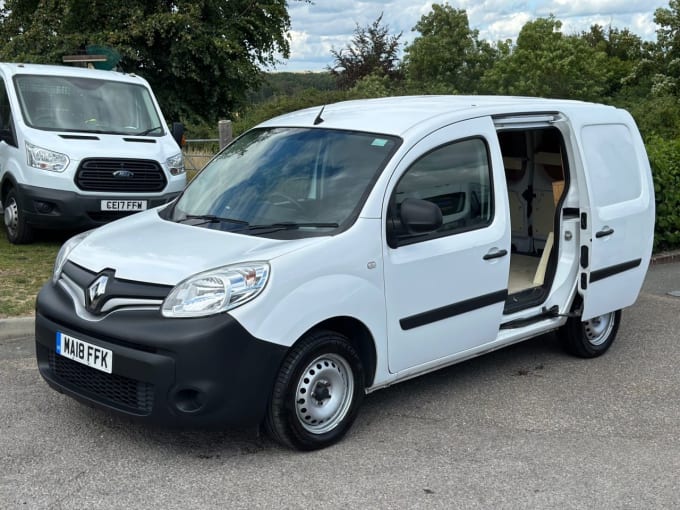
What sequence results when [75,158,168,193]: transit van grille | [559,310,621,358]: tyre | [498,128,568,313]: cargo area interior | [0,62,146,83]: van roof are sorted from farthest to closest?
1. [0,62,146,83]: van roof
2. [75,158,168,193]: transit van grille
3. [498,128,568,313]: cargo area interior
4. [559,310,621,358]: tyre

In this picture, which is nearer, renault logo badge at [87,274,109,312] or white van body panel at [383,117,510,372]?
renault logo badge at [87,274,109,312]

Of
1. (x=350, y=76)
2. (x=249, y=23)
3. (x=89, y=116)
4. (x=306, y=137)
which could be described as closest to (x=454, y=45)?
(x=350, y=76)

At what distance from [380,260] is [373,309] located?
26cm

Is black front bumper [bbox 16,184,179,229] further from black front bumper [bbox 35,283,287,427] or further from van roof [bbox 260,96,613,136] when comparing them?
black front bumper [bbox 35,283,287,427]

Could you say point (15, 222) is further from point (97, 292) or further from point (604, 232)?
point (604, 232)

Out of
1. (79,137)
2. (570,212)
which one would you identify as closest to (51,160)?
(79,137)

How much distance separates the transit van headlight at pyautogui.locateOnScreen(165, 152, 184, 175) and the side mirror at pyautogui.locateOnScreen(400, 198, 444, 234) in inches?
225

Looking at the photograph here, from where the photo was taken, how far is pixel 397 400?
17.4 feet

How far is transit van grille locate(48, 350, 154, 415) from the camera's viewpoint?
13.5ft

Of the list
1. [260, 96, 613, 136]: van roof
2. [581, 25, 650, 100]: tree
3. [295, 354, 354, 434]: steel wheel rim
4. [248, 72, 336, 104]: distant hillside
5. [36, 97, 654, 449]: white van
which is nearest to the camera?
[36, 97, 654, 449]: white van

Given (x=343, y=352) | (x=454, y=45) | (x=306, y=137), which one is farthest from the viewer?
(x=454, y=45)

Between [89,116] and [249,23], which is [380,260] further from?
[249,23]

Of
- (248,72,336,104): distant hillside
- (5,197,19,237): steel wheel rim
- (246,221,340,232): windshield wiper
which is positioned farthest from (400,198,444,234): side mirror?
(248,72,336,104): distant hillside

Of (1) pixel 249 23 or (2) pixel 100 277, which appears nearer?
(2) pixel 100 277
